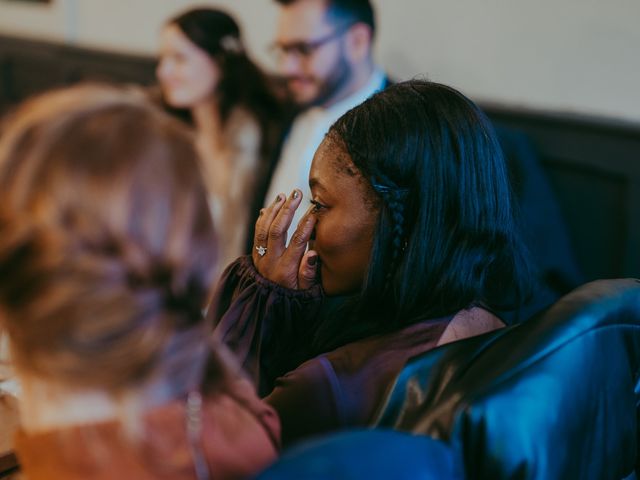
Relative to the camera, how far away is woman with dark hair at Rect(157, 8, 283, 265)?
3234 millimetres

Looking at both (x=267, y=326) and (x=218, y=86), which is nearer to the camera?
(x=267, y=326)

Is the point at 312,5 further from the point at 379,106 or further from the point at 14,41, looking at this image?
the point at 14,41

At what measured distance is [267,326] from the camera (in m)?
1.43

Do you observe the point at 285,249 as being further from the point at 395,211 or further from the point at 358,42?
the point at 358,42

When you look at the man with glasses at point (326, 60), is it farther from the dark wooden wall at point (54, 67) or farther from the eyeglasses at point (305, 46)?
the dark wooden wall at point (54, 67)

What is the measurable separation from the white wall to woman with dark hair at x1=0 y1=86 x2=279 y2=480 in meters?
2.06

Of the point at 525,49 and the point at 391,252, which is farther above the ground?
the point at 525,49

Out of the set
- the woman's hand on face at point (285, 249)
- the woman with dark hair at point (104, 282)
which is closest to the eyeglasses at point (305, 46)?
the woman's hand on face at point (285, 249)

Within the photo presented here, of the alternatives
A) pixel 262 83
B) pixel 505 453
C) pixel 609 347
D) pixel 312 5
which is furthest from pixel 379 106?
pixel 262 83

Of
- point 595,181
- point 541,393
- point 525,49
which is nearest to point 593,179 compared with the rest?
point 595,181

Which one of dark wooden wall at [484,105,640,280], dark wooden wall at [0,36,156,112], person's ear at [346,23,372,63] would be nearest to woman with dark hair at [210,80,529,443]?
dark wooden wall at [484,105,640,280]

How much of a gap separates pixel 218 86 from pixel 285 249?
1.95 m

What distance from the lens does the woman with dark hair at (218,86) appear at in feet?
10.6

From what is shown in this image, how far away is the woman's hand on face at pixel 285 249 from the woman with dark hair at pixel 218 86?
1692mm
